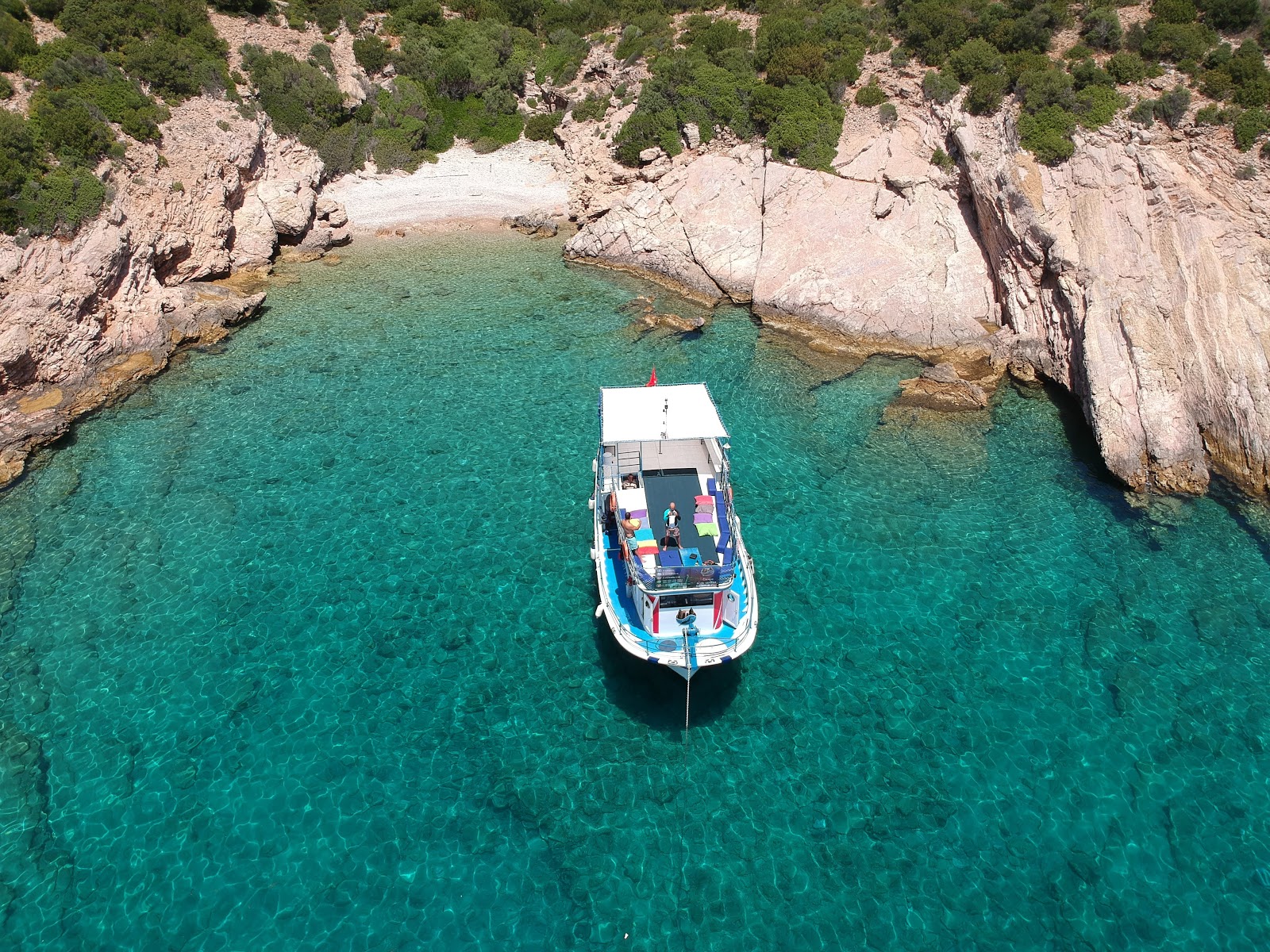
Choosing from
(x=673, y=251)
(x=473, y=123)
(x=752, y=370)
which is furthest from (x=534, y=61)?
(x=752, y=370)

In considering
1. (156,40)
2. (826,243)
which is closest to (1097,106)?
(826,243)

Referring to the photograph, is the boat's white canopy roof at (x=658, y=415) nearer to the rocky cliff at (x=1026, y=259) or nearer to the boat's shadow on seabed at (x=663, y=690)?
the boat's shadow on seabed at (x=663, y=690)

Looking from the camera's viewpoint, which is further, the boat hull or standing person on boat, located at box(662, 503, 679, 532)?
standing person on boat, located at box(662, 503, 679, 532)

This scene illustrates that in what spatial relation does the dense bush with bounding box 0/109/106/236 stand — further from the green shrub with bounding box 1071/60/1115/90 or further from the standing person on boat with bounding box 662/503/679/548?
the green shrub with bounding box 1071/60/1115/90

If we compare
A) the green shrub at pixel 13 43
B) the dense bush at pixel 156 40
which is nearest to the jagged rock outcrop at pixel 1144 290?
the dense bush at pixel 156 40

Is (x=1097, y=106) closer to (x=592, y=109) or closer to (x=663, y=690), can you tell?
(x=592, y=109)

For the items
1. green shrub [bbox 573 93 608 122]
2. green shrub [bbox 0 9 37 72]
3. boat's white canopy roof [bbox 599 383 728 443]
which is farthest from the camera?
green shrub [bbox 573 93 608 122]

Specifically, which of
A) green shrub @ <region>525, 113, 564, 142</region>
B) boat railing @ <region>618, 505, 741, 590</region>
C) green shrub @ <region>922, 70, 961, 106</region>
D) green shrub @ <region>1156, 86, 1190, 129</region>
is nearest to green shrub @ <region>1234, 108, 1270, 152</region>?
green shrub @ <region>1156, 86, 1190, 129</region>
